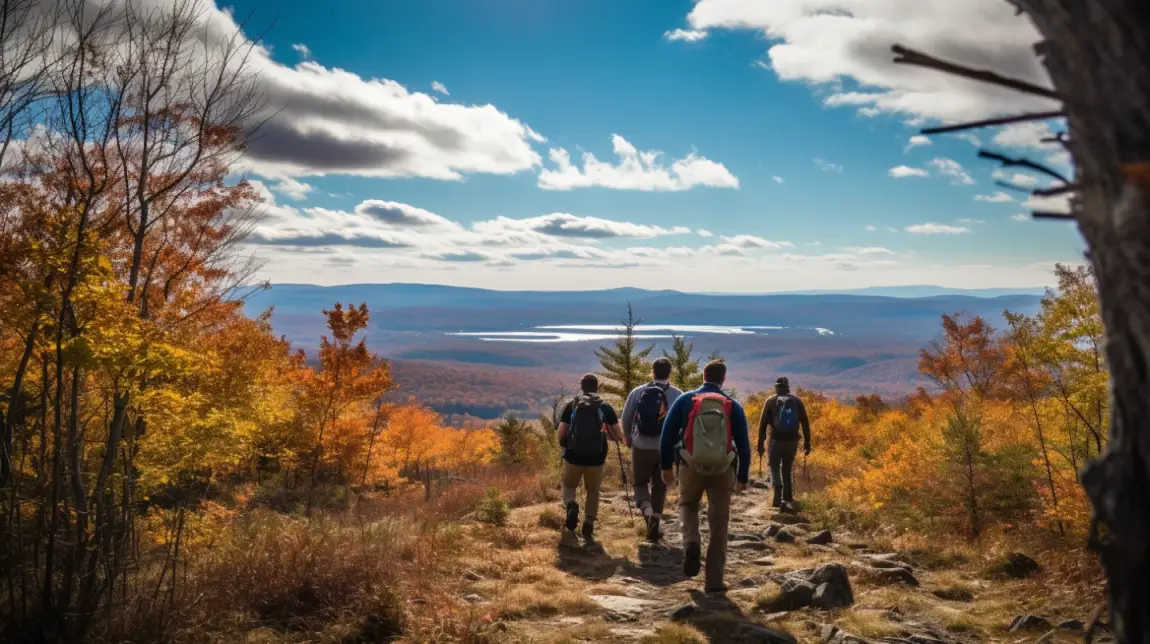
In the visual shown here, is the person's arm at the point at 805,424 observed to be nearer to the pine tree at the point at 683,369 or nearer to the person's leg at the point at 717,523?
the person's leg at the point at 717,523

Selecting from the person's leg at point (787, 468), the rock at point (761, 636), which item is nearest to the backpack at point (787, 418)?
the person's leg at point (787, 468)

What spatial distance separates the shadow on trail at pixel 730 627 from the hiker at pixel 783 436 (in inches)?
215

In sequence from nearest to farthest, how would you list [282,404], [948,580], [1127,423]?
[1127,423], [948,580], [282,404]

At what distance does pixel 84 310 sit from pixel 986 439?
37.8 ft

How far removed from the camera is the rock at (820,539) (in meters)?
8.73

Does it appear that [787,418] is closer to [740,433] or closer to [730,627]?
[740,433]

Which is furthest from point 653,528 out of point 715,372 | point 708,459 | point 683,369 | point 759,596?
point 683,369

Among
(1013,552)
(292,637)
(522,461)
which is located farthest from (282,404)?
(1013,552)

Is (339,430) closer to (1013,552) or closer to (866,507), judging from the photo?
→ (866,507)

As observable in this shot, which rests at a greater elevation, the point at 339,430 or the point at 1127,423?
the point at 1127,423

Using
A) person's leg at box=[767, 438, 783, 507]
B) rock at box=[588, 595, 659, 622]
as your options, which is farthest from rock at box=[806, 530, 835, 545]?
rock at box=[588, 595, 659, 622]

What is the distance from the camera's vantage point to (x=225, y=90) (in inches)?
285

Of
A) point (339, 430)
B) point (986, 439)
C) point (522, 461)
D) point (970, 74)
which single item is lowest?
point (522, 461)

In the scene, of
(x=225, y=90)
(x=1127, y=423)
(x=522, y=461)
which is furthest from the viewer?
(x=522, y=461)
